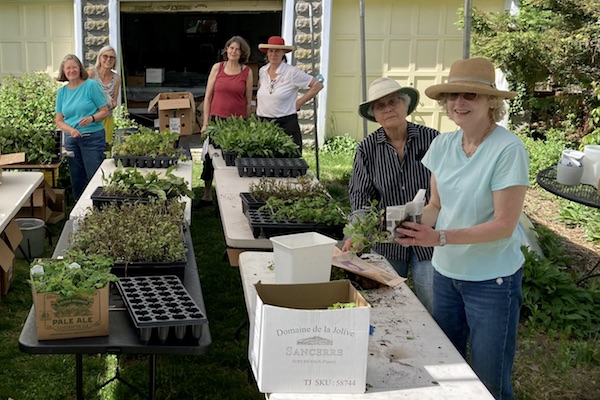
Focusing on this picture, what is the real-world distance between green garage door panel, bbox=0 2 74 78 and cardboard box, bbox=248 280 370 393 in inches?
386

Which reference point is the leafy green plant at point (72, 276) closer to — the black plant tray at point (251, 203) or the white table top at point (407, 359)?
the white table top at point (407, 359)

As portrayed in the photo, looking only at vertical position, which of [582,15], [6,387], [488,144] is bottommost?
[6,387]

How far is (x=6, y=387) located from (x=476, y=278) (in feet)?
9.41

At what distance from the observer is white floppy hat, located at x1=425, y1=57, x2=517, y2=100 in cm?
266

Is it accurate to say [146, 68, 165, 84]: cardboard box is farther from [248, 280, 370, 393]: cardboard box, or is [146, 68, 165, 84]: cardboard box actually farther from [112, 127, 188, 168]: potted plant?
[248, 280, 370, 393]: cardboard box

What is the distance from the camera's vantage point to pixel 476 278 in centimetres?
277

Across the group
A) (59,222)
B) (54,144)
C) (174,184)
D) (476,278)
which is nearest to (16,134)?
(54,144)

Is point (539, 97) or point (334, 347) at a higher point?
point (539, 97)

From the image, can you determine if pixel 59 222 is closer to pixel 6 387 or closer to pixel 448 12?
pixel 6 387

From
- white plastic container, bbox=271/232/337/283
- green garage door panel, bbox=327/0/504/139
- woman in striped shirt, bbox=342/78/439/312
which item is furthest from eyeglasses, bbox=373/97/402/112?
green garage door panel, bbox=327/0/504/139

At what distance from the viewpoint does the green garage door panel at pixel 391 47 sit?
10916 millimetres

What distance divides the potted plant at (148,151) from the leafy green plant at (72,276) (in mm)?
2660

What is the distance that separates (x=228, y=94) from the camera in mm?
7172

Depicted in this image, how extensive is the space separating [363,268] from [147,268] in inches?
38.8
